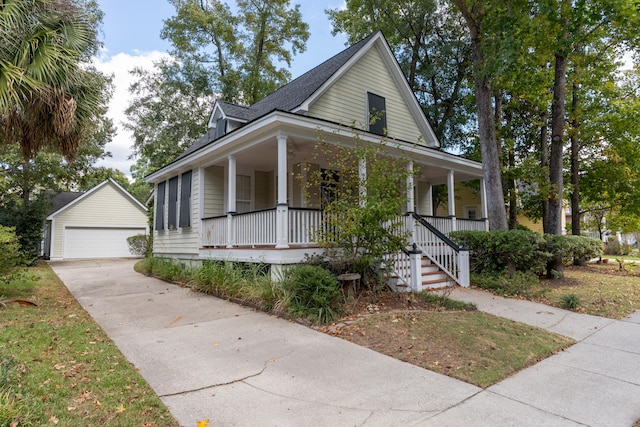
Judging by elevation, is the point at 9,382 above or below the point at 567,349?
above

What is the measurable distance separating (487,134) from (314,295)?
8366mm

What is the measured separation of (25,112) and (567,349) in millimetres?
10488

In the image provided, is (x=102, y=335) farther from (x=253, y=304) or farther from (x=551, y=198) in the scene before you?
(x=551, y=198)

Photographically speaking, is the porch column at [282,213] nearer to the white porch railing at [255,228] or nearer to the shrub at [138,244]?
the white porch railing at [255,228]

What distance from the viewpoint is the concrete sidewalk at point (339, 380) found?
3.06 meters

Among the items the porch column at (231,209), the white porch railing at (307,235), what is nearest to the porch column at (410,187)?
the white porch railing at (307,235)

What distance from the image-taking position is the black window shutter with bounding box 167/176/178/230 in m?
12.5

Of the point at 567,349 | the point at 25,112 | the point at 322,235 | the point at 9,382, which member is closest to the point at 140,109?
the point at 25,112

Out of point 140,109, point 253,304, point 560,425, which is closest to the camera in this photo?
point 560,425

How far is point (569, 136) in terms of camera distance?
14.4 m

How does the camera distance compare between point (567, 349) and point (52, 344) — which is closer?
point (52, 344)

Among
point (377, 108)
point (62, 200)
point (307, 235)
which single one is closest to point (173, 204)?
point (307, 235)

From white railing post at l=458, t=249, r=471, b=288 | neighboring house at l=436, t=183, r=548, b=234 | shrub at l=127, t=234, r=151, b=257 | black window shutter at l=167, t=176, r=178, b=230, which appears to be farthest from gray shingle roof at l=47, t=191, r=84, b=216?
white railing post at l=458, t=249, r=471, b=288

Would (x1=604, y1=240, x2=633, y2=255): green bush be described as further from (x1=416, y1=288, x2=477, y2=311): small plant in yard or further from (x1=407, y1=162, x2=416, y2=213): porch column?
(x1=416, y1=288, x2=477, y2=311): small plant in yard
